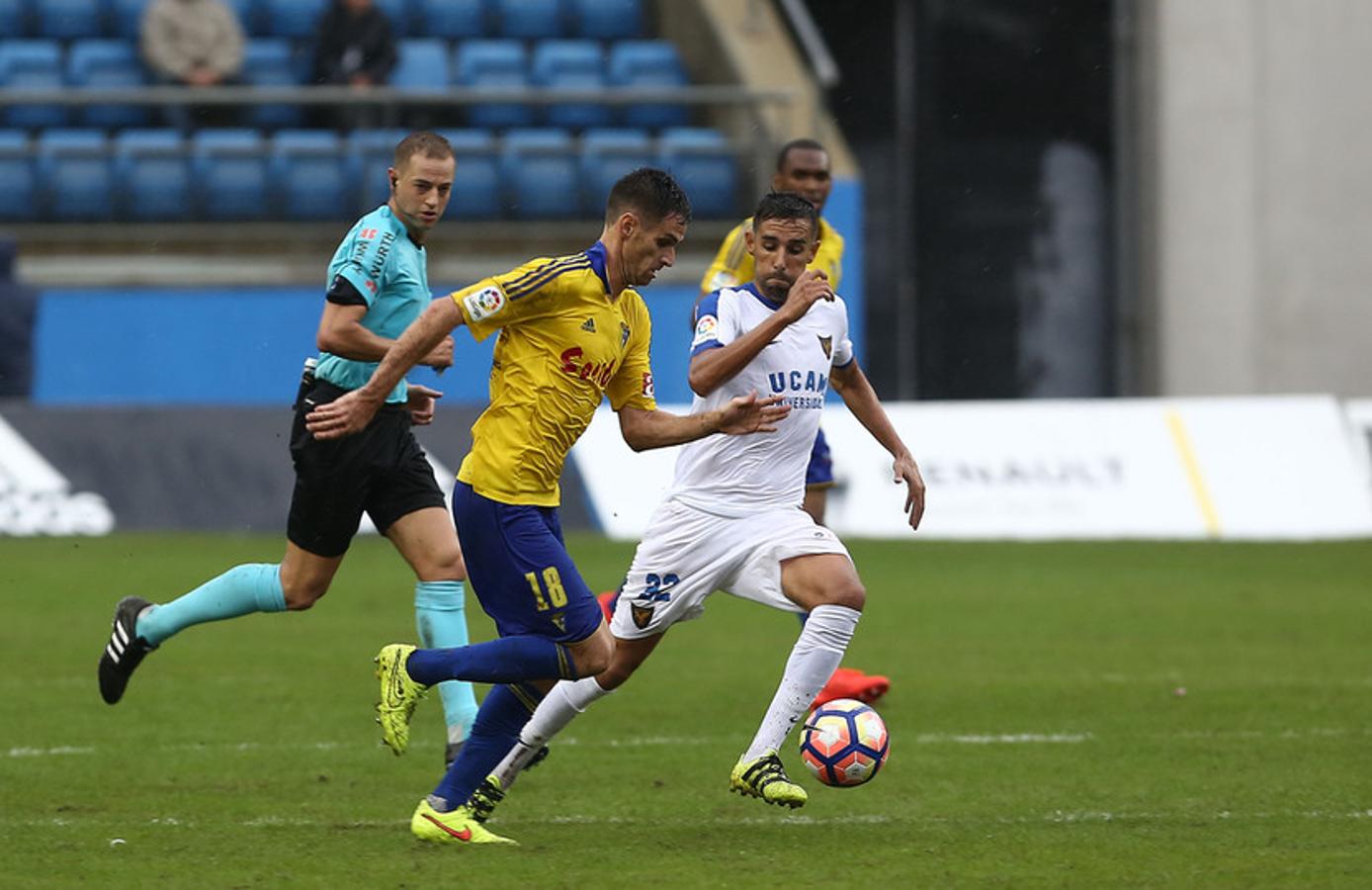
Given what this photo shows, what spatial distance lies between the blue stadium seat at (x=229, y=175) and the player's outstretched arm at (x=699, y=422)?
44.6 ft

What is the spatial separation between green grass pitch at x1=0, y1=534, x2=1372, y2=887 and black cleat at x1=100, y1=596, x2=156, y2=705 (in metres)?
0.29

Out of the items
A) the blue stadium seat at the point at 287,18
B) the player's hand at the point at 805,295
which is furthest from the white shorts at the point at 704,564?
the blue stadium seat at the point at 287,18

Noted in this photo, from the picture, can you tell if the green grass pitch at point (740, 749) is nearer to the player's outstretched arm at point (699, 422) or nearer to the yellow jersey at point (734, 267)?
the player's outstretched arm at point (699, 422)

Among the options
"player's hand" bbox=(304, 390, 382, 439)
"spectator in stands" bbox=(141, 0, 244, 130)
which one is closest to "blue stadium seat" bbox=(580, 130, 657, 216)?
Result: "spectator in stands" bbox=(141, 0, 244, 130)

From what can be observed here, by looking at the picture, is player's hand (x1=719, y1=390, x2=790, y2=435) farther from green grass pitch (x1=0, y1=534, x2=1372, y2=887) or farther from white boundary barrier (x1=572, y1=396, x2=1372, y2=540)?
white boundary barrier (x1=572, y1=396, x2=1372, y2=540)

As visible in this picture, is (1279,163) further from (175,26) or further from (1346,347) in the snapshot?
(175,26)

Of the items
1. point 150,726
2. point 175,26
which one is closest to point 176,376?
point 175,26

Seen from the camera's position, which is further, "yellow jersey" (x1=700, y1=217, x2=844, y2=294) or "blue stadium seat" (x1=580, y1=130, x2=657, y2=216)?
"blue stadium seat" (x1=580, y1=130, x2=657, y2=216)

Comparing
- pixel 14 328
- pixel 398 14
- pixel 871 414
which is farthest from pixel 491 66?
pixel 871 414

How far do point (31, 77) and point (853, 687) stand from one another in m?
14.1

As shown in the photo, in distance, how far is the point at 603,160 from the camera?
19.9 metres

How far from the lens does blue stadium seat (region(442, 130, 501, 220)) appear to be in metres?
19.9

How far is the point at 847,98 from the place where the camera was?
2408 cm

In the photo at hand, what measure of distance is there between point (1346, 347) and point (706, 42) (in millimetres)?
7398
